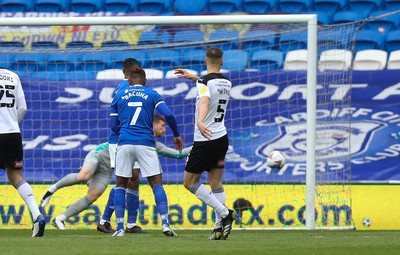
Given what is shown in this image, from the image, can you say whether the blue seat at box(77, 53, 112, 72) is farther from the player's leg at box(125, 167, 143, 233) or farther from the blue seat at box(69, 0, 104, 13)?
the blue seat at box(69, 0, 104, 13)

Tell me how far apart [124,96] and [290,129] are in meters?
4.84

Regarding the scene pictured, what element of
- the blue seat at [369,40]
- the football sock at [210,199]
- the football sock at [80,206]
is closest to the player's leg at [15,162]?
the football sock at [210,199]

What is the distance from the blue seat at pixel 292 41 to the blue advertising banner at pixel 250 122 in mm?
537

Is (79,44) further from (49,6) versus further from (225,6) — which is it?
(225,6)

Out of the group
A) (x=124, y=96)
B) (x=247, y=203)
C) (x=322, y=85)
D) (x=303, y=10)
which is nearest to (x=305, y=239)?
(x=124, y=96)

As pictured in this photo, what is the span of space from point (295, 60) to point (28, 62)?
12.9 feet

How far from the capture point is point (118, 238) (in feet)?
29.3

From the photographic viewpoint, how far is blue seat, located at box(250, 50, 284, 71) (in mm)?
14273

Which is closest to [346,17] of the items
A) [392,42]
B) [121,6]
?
[392,42]

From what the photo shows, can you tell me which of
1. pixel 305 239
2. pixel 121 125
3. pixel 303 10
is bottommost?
pixel 305 239

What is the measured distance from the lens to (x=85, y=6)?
18359 millimetres

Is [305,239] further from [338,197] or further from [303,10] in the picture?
[303,10]

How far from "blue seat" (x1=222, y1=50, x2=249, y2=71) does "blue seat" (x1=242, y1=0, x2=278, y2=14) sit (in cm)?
354

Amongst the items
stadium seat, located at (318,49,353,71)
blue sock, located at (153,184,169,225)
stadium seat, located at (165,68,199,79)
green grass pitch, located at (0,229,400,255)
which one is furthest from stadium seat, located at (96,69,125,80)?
green grass pitch, located at (0,229,400,255)
